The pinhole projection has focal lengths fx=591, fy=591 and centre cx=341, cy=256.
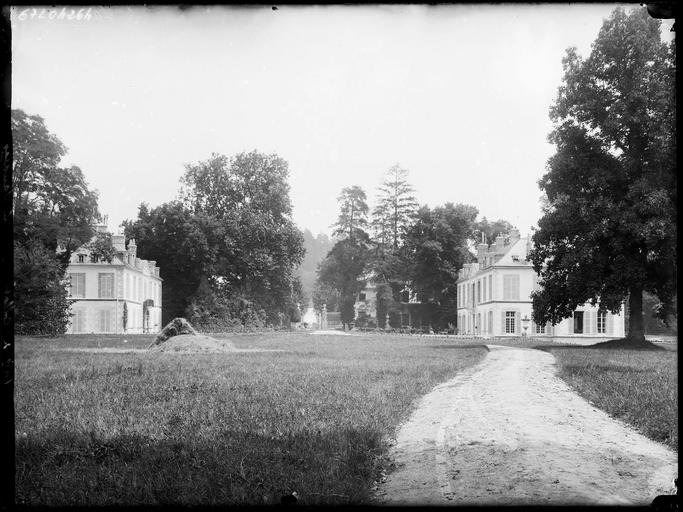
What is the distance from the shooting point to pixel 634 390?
979 cm

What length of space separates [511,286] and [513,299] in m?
0.93

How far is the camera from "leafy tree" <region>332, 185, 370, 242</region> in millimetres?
8562

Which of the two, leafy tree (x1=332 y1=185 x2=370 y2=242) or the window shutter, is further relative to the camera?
the window shutter

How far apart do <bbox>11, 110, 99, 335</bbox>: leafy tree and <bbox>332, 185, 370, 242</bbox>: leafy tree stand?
11.6 feet

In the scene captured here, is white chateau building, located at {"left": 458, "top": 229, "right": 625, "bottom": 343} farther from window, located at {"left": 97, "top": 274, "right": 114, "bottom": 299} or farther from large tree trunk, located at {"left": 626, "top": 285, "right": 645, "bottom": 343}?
window, located at {"left": 97, "top": 274, "right": 114, "bottom": 299}

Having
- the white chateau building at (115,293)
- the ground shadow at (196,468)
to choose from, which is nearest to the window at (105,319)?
the white chateau building at (115,293)

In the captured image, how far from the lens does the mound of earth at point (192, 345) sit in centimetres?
1975

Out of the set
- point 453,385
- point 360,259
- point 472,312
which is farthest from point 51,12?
point 472,312

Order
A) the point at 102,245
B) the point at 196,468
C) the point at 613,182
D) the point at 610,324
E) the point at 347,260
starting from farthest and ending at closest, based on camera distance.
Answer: the point at 610,324 < the point at 613,182 < the point at 102,245 < the point at 347,260 < the point at 196,468

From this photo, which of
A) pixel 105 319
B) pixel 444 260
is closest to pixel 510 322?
pixel 444 260

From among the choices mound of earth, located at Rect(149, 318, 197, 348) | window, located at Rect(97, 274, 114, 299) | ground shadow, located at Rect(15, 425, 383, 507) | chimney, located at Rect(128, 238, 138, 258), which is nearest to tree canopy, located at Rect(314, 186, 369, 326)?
ground shadow, located at Rect(15, 425, 383, 507)

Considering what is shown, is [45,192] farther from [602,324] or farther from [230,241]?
[602,324]

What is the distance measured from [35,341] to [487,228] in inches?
1127

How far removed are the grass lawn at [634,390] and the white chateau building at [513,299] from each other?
25.1 metres
